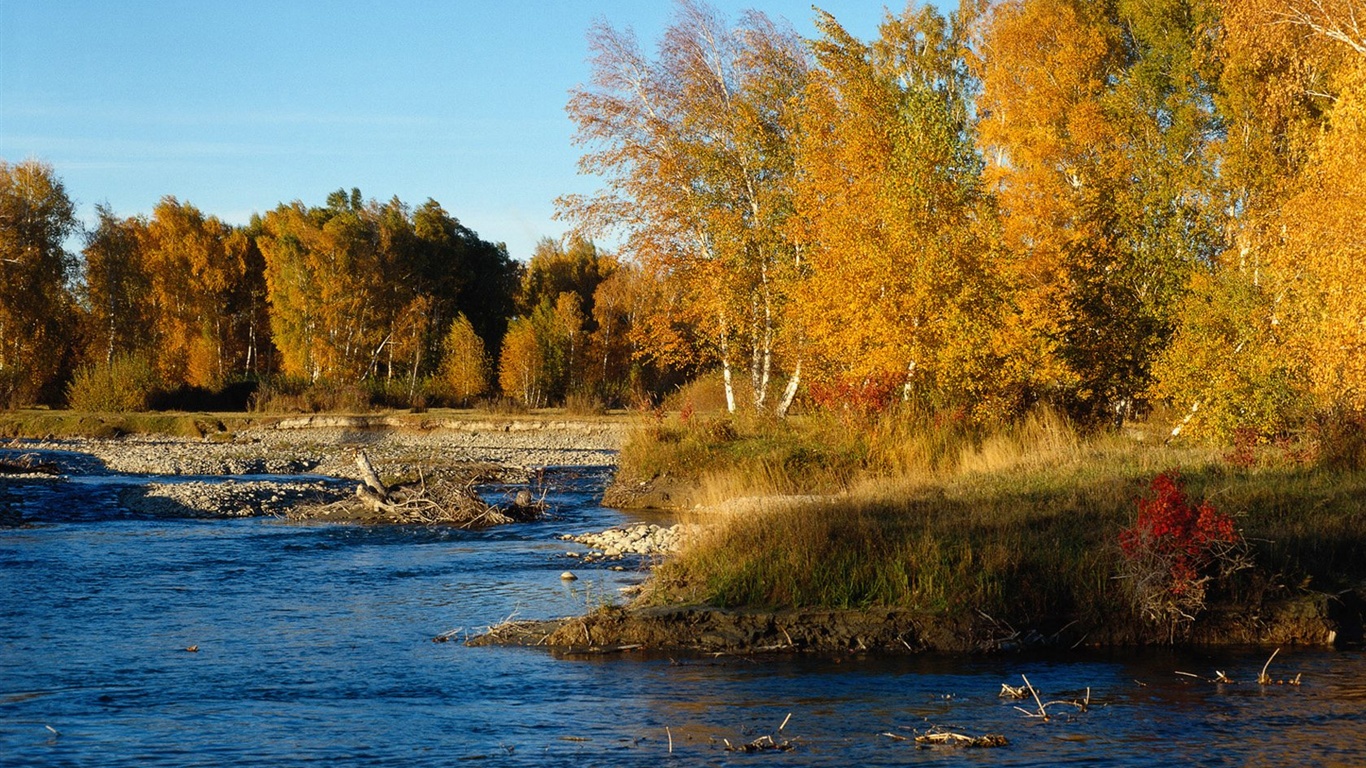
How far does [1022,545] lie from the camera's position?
13258 millimetres

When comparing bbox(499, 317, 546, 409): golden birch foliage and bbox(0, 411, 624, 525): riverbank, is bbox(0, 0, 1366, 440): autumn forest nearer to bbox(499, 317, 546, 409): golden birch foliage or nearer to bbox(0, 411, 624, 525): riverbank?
bbox(0, 411, 624, 525): riverbank

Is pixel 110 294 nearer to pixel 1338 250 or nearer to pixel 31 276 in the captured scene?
pixel 31 276

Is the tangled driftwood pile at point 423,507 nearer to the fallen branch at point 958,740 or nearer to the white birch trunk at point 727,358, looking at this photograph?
the white birch trunk at point 727,358

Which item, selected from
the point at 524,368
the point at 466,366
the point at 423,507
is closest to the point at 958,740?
the point at 423,507

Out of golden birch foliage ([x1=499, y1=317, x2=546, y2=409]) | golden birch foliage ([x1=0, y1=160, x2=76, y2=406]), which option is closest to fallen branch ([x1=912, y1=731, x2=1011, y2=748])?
golden birch foliage ([x1=0, y1=160, x2=76, y2=406])

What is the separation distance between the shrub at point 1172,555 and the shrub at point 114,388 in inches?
1836

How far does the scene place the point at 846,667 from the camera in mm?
11438

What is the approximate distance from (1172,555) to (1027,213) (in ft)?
56.7

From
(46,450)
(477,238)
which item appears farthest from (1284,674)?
(477,238)

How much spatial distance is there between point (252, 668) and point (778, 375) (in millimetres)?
23323

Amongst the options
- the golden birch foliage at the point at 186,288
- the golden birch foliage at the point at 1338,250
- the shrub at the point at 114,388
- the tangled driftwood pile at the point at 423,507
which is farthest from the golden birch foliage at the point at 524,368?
the golden birch foliage at the point at 1338,250

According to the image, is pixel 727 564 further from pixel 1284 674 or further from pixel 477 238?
pixel 477 238

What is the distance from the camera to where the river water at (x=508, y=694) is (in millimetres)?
8812

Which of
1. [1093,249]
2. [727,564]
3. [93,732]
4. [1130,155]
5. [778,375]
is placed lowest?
[93,732]
